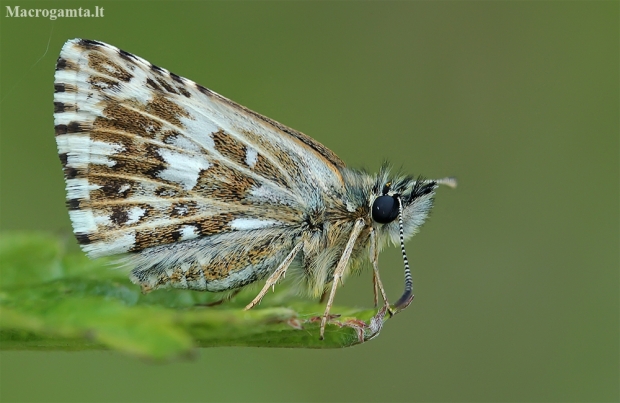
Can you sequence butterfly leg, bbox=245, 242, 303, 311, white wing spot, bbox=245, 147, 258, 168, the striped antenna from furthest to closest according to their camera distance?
white wing spot, bbox=245, 147, 258, 168 < butterfly leg, bbox=245, 242, 303, 311 < the striped antenna

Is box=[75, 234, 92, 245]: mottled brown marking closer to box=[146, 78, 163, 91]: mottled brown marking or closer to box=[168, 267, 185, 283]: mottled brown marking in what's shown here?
box=[168, 267, 185, 283]: mottled brown marking

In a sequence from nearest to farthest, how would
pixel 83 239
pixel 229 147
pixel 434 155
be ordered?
pixel 83 239
pixel 229 147
pixel 434 155

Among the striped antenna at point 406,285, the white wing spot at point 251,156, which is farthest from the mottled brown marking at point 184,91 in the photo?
the striped antenna at point 406,285

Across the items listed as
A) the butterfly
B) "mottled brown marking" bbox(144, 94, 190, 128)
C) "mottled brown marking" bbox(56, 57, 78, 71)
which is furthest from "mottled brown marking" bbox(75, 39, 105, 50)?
"mottled brown marking" bbox(144, 94, 190, 128)

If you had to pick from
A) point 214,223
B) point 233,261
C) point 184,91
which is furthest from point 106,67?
point 233,261

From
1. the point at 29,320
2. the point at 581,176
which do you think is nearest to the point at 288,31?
the point at 581,176

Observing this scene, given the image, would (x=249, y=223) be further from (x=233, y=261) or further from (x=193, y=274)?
(x=193, y=274)

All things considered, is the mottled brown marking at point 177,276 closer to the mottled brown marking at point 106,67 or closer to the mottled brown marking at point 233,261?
the mottled brown marking at point 233,261
